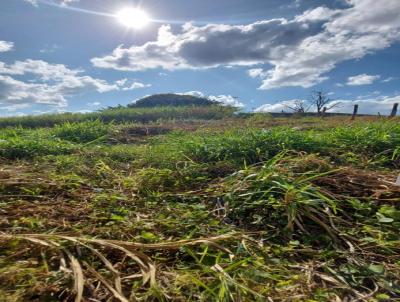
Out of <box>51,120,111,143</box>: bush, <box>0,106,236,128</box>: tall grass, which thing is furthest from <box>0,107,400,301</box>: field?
<box>0,106,236,128</box>: tall grass

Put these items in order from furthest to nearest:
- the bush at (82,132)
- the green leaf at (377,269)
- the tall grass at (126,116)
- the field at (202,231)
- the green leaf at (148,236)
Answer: the tall grass at (126,116) < the bush at (82,132) < the green leaf at (148,236) < the green leaf at (377,269) < the field at (202,231)

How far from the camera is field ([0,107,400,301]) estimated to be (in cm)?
134

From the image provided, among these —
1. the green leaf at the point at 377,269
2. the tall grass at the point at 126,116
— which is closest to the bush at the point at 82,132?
the green leaf at the point at 377,269

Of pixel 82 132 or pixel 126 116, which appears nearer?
pixel 82 132

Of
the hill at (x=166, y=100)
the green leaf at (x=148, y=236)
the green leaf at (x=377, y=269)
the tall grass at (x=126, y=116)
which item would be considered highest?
the hill at (x=166, y=100)

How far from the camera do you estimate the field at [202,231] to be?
4.41 feet

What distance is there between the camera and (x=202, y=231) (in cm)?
190

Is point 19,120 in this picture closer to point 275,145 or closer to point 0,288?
point 275,145

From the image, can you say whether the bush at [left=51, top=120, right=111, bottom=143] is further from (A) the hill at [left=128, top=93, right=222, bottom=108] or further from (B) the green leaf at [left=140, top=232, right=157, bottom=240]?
(A) the hill at [left=128, top=93, right=222, bottom=108]

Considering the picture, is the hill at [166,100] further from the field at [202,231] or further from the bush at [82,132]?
the field at [202,231]

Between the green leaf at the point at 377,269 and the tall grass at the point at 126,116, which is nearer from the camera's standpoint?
the green leaf at the point at 377,269

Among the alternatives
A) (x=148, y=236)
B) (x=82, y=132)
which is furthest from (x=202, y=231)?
(x=82, y=132)

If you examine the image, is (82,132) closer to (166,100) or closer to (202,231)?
(202,231)

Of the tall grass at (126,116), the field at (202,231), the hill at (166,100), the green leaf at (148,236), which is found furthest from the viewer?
the hill at (166,100)
